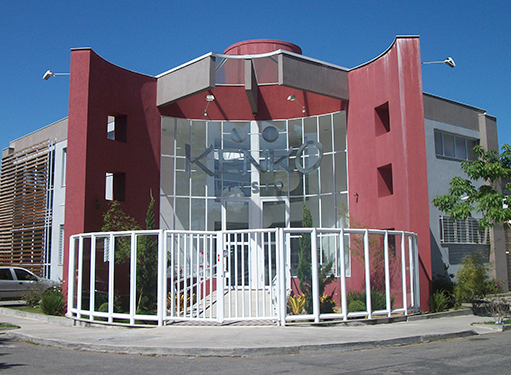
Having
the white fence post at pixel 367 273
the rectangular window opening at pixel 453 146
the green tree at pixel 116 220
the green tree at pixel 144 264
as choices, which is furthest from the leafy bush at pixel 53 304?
the rectangular window opening at pixel 453 146

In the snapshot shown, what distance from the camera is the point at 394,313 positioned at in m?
14.4

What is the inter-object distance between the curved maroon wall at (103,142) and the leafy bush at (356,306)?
31.5ft

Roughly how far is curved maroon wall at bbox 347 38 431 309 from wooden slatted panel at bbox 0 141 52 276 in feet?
52.0

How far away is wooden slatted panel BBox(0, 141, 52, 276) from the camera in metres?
25.0

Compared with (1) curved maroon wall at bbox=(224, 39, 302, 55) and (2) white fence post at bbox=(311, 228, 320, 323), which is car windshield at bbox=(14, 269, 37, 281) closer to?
(2) white fence post at bbox=(311, 228, 320, 323)

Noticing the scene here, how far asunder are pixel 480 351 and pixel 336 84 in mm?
13507

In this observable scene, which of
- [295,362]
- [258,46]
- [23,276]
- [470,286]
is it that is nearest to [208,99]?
[258,46]

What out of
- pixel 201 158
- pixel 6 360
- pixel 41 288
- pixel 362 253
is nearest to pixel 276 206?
pixel 201 158

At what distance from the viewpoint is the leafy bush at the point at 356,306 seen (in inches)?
543

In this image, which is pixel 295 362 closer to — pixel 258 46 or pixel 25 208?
pixel 258 46

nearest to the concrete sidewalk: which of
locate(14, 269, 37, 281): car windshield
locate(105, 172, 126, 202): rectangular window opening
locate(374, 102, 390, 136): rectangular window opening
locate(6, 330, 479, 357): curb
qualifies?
locate(6, 330, 479, 357): curb

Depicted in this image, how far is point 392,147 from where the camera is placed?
18.1 metres

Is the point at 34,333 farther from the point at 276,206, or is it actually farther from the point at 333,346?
the point at 276,206

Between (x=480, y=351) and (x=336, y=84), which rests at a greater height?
→ (x=336, y=84)
